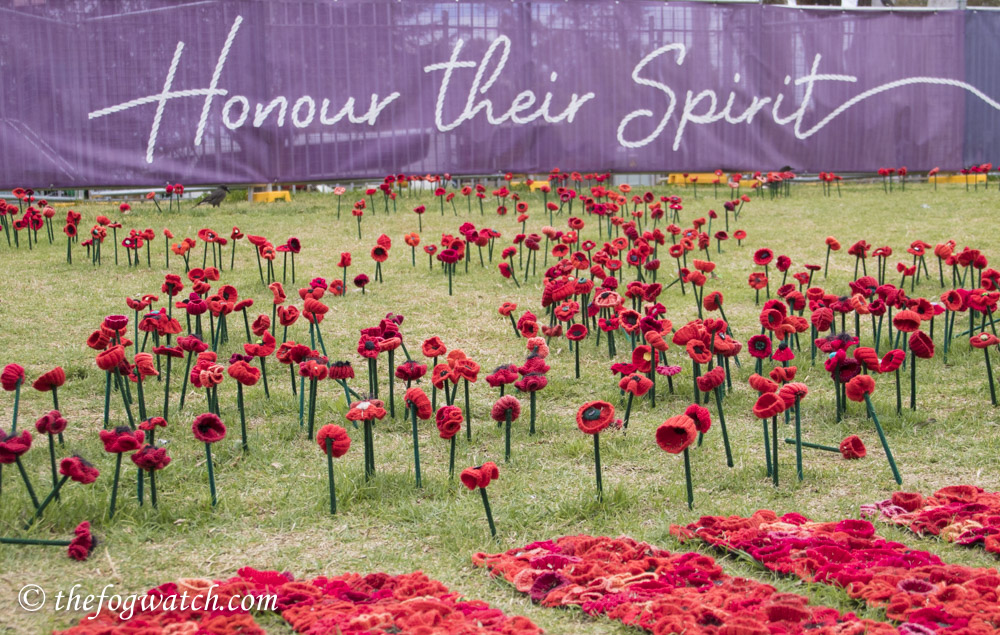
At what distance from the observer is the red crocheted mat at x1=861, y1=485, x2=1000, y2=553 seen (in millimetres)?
3041

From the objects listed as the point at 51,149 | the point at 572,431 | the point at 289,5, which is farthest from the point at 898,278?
the point at 51,149

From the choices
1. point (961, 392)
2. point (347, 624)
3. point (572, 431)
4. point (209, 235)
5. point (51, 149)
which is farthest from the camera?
point (51, 149)

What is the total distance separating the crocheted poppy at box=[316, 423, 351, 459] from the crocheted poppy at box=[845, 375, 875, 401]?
71.0 inches

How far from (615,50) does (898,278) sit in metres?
5.11

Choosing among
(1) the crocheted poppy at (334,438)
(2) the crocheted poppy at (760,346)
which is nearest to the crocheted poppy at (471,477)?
(1) the crocheted poppy at (334,438)

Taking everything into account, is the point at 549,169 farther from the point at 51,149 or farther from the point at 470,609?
the point at 470,609

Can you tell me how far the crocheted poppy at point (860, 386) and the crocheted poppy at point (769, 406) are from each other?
0.41 meters

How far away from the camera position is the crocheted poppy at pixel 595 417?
3225mm

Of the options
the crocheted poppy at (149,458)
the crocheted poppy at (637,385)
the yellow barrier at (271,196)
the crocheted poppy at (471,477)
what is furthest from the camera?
the yellow barrier at (271,196)

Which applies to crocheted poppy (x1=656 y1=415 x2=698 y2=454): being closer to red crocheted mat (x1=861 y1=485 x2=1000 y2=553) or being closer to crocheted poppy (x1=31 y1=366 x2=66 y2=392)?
red crocheted mat (x1=861 y1=485 x2=1000 y2=553)

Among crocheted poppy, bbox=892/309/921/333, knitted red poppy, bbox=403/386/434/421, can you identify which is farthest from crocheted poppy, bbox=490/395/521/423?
crocheted poppy, bbox=892/309/921/333

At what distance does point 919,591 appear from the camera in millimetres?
2617

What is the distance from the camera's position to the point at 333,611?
2.60m

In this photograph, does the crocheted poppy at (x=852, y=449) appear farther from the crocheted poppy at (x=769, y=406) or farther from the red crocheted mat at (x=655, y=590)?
the red crocheted mat at (x=655, y=590)
